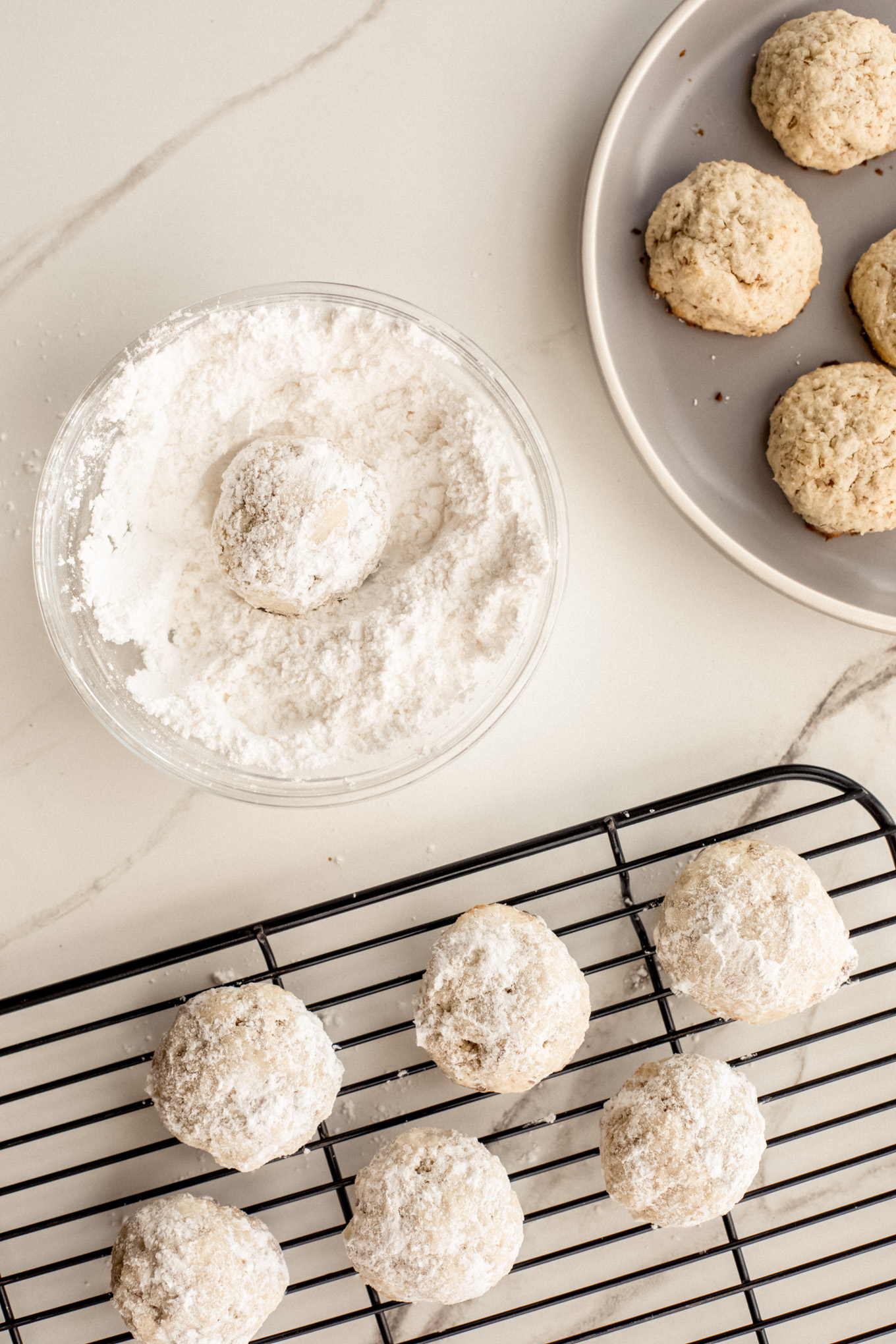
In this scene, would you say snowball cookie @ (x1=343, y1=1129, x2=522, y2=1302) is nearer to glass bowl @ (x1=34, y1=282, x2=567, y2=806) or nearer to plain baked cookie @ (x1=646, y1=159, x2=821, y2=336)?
glass bowl @ (x1=34, y1=282, x2=567, y2=806)

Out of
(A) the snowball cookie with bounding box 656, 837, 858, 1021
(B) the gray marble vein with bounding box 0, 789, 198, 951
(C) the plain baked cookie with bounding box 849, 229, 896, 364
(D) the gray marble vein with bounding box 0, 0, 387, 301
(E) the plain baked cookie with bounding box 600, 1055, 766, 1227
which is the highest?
(D) the gray marble vein with bounding box 0, 0, 387, 301

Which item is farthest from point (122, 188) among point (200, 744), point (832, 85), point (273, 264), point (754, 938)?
point (754, 938)

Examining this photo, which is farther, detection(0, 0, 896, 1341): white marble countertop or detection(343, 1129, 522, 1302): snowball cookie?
detection(0, 0, 896, 1341): white marble countertop

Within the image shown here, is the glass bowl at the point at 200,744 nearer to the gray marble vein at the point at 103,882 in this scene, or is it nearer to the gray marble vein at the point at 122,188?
the gray marble vein at the point at 103,882

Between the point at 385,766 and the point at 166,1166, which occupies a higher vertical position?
the point at 385,766

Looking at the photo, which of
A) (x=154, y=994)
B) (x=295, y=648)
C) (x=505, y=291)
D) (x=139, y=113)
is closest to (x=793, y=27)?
(x=505, y=291)

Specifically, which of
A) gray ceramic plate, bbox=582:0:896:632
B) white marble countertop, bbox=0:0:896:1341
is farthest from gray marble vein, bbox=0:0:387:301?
gray ceramic plate, bbox=582:0:896:632

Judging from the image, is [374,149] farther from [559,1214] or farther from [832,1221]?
[832,1221]

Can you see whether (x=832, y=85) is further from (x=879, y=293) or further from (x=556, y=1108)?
(x=556, y=1108)
